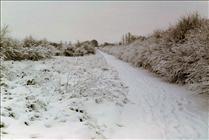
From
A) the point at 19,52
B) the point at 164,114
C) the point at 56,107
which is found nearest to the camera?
the point at 56,107

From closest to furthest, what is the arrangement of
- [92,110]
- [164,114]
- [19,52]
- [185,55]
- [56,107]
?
[56,107], [92,110], [164,114], [185,55], [19,52]

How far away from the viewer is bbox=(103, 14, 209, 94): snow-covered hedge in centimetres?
751

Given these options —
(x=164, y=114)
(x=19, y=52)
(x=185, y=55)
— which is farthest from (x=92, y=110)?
(x=19, y=52)

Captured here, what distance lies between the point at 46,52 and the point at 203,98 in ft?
31.8

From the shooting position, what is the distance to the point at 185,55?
899 cm

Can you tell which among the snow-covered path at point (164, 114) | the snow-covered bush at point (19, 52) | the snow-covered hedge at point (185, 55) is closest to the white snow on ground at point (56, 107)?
the snow-covered path at point (164, 114)

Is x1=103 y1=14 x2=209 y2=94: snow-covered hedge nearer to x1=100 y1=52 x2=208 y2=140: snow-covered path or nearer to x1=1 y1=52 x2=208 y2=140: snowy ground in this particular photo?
x1=100 y1=52 x2=208 y2=140: snow-covered path

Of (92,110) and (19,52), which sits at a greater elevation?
(19,52)

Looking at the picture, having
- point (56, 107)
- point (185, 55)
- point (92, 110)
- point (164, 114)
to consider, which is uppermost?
point (185, 55)

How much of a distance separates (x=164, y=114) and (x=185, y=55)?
10.6 ft

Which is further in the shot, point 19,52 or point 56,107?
point 19,52

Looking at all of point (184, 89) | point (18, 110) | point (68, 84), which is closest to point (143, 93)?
point (184, 89)

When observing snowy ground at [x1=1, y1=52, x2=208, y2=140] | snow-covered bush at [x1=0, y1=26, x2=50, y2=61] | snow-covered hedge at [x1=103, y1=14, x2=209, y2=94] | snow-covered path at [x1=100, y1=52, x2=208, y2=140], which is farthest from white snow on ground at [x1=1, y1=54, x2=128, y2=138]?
snow-covered bush at [x1=0, y1=26, x2=50, y2=61]

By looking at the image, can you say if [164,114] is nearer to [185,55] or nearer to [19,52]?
[185,55]
